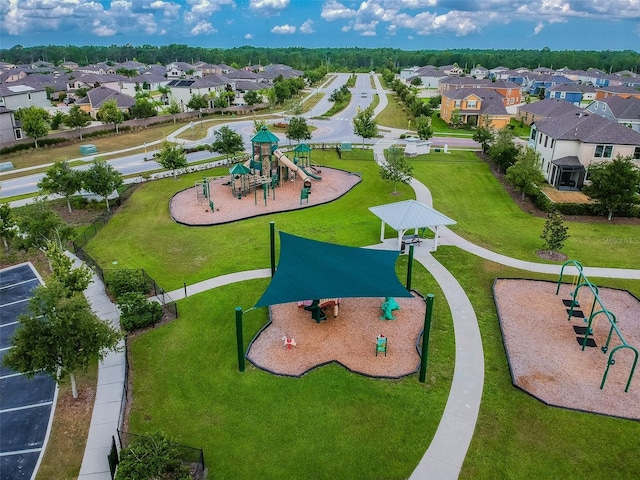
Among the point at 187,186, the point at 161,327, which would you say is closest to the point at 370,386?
the point at 161,327

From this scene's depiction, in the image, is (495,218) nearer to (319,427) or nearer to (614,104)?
(319,427)

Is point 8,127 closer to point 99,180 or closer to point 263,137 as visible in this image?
point 99,180

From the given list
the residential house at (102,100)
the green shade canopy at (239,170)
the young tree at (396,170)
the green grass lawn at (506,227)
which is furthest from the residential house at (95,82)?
the young tree at (396,170)

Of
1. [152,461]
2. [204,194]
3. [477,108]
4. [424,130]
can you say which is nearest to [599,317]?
[152,461]

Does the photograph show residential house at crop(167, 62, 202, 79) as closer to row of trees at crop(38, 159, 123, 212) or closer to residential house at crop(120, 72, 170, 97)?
residential house at crop(120, 72, 170, 97)

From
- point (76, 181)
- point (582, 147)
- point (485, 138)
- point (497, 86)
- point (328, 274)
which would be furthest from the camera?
point (497, 86)

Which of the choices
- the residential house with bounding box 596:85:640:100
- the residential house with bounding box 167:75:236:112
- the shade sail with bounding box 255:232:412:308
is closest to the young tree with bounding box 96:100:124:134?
the residential house with bounding box 167:75:236:112
